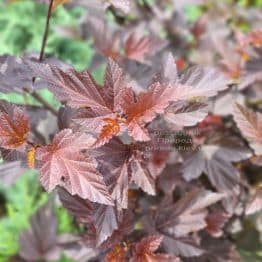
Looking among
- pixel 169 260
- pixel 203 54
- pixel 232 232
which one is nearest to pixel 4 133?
pixel 169 260

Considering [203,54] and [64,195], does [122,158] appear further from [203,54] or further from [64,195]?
[203,54]

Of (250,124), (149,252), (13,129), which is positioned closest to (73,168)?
(13,129)

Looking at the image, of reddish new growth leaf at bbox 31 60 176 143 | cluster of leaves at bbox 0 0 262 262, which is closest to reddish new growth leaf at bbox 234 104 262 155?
cluster of leaves at bbox 0 0 262 262

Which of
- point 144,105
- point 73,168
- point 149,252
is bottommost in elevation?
point 149,252

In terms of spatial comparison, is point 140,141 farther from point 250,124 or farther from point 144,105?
point 250,124

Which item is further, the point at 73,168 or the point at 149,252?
the point at 149,252

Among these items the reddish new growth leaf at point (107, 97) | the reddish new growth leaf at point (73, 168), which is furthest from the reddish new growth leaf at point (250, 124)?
the reddish new growth leaf at point (73, 168)
